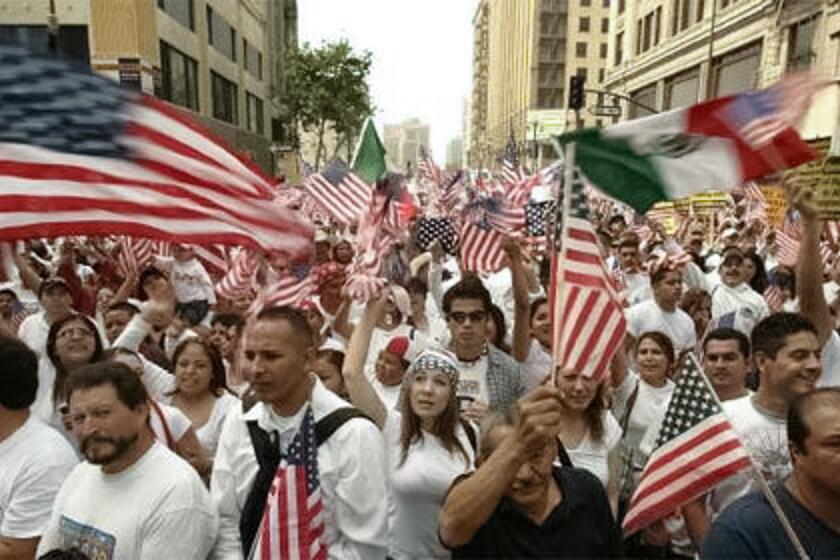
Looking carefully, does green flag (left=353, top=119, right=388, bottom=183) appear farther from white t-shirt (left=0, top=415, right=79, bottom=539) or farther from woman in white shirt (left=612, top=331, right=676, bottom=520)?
white t-shirt (left=0, top=415, right=79, bottom=539)

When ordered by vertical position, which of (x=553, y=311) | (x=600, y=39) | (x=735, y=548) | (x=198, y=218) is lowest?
(x=735, y=548)

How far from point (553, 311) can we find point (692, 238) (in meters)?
9.36

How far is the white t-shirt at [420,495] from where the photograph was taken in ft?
11.9

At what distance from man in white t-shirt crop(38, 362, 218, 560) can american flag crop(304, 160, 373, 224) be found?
5.67 meters

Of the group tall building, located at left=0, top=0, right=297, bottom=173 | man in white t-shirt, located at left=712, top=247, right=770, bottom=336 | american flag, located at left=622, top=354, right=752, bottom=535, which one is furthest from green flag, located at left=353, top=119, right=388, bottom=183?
american flag, located at left=622, top=354, right=752, bottom=535

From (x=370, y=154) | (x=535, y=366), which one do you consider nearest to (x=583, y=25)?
(x=370, y=154)

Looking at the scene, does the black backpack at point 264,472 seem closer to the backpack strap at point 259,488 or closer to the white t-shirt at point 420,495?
the backpack strap at point 259,488

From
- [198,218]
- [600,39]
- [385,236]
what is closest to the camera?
[198,218]

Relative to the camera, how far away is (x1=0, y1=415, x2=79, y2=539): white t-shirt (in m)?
2.99

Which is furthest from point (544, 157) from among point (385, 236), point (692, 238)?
point (385, 236)

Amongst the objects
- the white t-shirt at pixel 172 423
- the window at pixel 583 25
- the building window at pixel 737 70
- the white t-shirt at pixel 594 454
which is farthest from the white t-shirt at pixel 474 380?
the window at pixel 583 25

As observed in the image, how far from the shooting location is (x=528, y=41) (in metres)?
92.5

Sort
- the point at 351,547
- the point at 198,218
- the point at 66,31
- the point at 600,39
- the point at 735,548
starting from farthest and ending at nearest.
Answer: the point at 600,39 < the point at 66,31 < the point at 351,547 < the point at 198,218 < the point at 735,548

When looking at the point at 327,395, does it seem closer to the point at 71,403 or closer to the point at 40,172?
the point at 71,403
